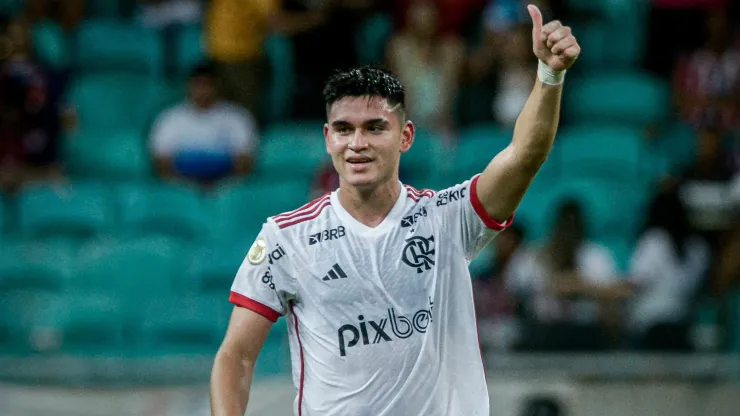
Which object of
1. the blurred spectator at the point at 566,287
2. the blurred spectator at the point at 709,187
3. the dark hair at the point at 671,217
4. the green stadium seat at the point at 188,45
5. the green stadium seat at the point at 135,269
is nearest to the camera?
the blurred spectator at the point at 566,287

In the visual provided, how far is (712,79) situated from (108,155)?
5423mm

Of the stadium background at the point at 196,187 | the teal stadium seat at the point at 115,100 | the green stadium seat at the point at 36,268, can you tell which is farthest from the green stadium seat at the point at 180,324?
the teal stadium seat at the point at 115,100

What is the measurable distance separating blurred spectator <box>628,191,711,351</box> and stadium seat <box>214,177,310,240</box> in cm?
279

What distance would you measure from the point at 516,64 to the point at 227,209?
273 centimetres

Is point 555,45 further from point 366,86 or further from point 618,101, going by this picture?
point 618,101

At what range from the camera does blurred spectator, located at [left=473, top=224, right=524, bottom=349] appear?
25.1ft

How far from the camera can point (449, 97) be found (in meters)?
10.2

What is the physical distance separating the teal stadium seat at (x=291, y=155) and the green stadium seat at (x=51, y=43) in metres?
2.26

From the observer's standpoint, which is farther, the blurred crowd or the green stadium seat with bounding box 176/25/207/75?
the green stadium seat with bounding box 176/25/207/75

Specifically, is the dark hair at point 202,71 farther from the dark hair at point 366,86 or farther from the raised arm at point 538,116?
the raised arm at point 538,116

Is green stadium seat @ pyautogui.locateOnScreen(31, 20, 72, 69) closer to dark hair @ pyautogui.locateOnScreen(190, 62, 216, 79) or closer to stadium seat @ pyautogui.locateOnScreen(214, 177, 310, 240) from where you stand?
dark hair @ pyautogui.locateOnScreen(190, 62, 216, 79)

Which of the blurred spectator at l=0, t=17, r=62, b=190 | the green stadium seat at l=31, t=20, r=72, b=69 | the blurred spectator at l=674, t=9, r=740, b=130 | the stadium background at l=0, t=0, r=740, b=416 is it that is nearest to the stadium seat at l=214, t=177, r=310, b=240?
the stadium background at l=0, t=0, r=740, b=416

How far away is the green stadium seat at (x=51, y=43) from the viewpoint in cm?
1099

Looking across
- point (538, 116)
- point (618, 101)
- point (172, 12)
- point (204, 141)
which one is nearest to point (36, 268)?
point (204, 141)
